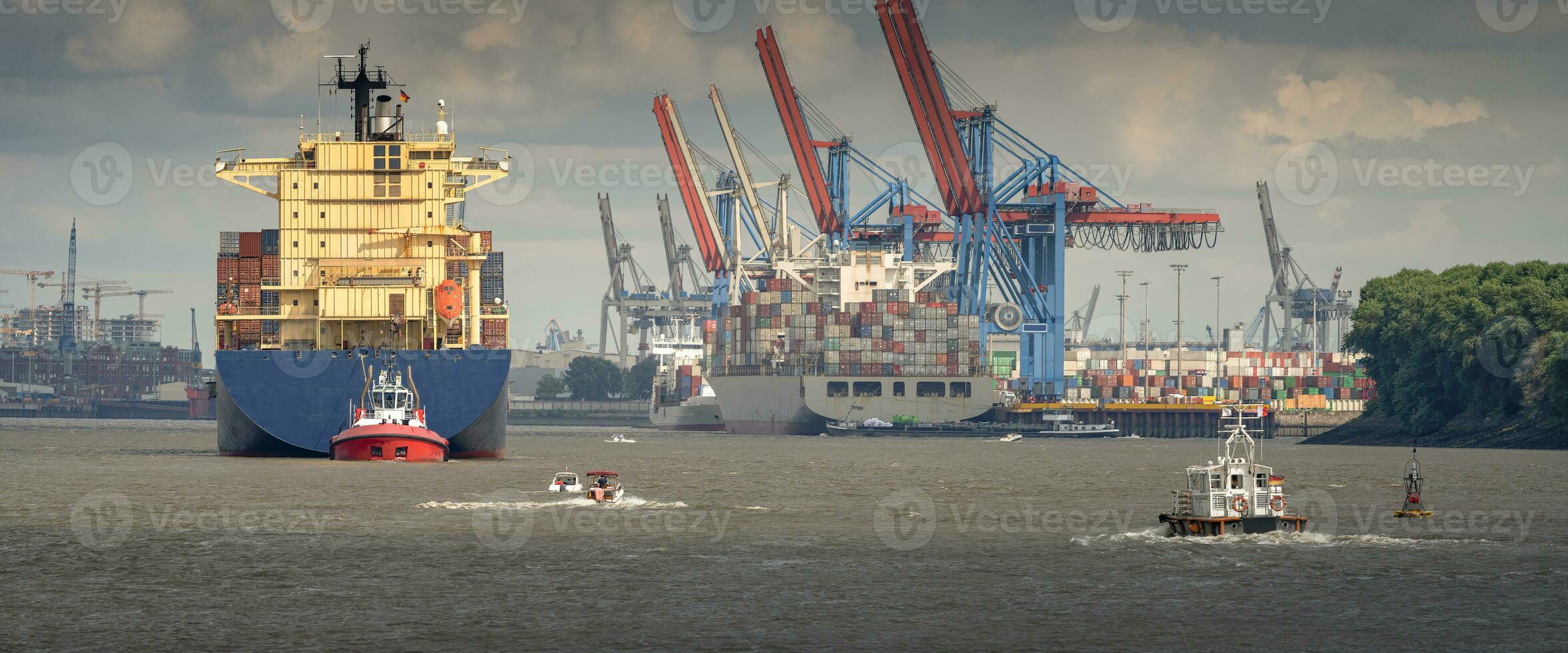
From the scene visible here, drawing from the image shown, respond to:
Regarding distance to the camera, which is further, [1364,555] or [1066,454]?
[1066,454]

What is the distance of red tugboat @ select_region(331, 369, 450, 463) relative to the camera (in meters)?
89.4

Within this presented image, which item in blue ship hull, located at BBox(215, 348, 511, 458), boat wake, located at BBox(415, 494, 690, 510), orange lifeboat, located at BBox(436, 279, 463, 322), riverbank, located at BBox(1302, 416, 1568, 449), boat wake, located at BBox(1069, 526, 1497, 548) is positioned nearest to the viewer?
boat wake, located at BBox(1069, 526, 1497, 548)

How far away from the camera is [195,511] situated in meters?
66.8

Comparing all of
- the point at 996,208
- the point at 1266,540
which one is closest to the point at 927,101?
the point at 996,208

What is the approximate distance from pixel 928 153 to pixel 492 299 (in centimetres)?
7706

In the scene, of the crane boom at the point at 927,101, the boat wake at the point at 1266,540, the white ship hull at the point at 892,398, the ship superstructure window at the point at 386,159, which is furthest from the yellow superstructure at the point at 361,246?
the white ship hull at the point at 892,398

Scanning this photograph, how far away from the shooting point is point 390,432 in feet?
293

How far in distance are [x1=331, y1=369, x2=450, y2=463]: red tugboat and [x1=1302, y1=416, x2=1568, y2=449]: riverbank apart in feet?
289

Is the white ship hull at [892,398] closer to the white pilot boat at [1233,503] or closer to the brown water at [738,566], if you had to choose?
the brown water at [738,566]

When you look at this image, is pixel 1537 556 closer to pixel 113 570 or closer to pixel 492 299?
pixel 113 570

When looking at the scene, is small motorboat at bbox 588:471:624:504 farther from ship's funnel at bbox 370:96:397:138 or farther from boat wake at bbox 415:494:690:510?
ship's funnel at bbox 370:96:397:138

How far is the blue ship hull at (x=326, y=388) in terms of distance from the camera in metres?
94.2

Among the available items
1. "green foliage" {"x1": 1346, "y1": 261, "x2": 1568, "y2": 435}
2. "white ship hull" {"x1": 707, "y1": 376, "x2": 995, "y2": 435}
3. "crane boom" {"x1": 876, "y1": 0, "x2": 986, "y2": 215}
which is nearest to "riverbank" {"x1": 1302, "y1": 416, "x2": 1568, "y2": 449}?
"green foliage" {"x1": 1346, "y1": 261, "x2": 1568, "y2": 435}

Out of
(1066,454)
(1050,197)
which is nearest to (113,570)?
(1066,454)
